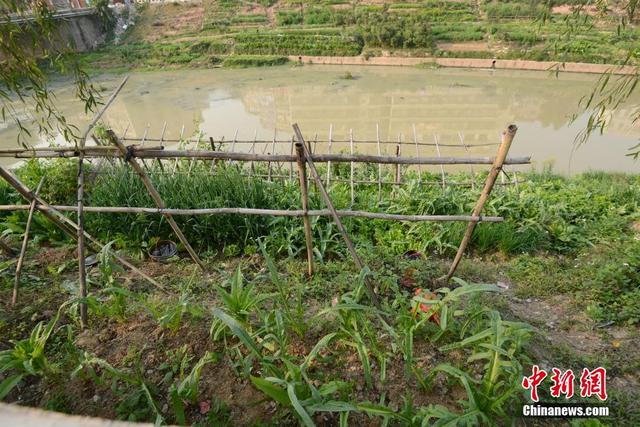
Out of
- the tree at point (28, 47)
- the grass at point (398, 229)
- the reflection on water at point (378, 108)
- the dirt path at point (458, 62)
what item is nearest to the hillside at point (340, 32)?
the dirt path at point (458, 62)

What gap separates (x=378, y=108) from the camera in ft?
42.2

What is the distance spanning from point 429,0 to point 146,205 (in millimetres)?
25855

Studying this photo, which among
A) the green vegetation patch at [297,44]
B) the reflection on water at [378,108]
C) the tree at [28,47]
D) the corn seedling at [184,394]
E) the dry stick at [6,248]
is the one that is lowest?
the reflection on water at [378,108]

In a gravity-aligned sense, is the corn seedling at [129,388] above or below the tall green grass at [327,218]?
above

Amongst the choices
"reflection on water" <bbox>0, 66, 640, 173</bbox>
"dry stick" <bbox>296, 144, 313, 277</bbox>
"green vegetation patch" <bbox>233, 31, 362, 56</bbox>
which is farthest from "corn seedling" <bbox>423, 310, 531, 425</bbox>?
"green vegetation patch" <bbox>233, 31, 362, 56</bbox>

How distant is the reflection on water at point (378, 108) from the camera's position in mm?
9055

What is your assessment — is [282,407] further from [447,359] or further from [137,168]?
[137,168]

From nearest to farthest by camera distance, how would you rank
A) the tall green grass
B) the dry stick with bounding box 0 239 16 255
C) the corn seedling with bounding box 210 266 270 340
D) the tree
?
the tree
the corn seedling with bounding box 210 266 270 340
the dry stick with bounding box 0 239 16 255
the tall green grass

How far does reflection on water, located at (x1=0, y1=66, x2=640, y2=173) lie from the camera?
9055 millimetres

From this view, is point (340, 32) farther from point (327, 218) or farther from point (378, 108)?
point (327, 218)

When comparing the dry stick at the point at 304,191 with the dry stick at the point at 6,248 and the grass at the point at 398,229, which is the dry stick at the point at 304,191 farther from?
the dry stick at the point at 6,248

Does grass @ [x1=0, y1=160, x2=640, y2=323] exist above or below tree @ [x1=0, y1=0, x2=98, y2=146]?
below

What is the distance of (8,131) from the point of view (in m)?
11.0

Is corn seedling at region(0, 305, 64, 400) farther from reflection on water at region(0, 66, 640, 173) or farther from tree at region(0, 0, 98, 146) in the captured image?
reflection on water at region(0, 66, 640, 173)
